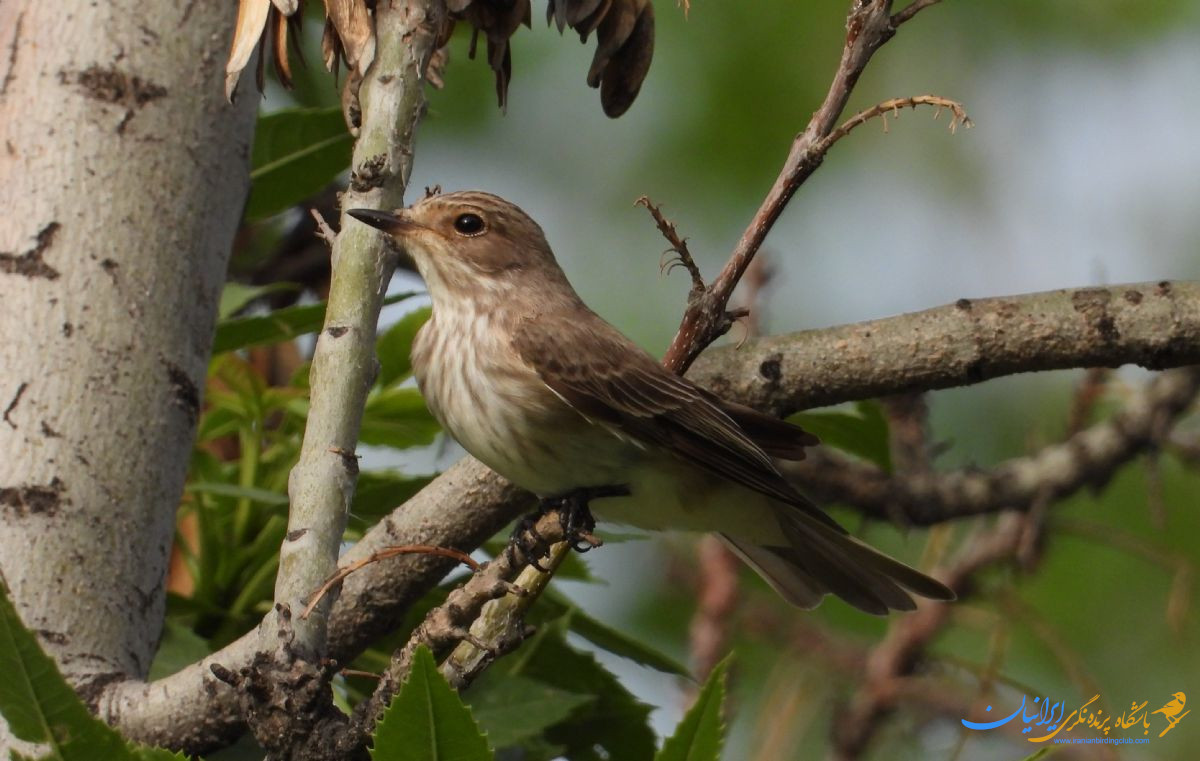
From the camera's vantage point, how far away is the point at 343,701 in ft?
8.91

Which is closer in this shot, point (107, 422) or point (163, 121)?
point (107, 422)

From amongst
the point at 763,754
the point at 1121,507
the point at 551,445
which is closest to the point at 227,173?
the point at 551,445

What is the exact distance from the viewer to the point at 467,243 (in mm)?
3791

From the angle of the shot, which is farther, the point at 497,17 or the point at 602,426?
the point at 602,426

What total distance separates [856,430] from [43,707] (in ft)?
6.09

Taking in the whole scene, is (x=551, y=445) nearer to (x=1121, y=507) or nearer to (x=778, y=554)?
(x=778, y=554)

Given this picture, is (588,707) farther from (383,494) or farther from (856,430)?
(856,430)

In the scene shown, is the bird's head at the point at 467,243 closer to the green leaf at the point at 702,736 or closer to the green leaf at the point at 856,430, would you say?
the green leaf at the point at 856,430

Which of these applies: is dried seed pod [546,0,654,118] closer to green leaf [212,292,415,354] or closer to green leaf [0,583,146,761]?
green leaf [212,292,415,354]

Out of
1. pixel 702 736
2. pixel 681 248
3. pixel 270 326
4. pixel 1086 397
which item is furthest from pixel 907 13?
pixel 1086 397

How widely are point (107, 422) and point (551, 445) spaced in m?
0.87

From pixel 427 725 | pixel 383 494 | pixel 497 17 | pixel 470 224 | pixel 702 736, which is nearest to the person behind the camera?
pixel 427 725

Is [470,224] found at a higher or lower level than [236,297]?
higher

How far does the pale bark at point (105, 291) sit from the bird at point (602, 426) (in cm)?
47
